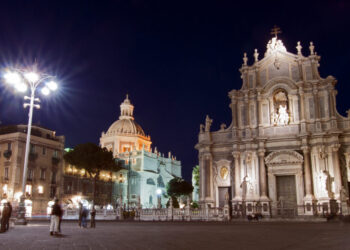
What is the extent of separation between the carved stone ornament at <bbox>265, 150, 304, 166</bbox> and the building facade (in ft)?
102

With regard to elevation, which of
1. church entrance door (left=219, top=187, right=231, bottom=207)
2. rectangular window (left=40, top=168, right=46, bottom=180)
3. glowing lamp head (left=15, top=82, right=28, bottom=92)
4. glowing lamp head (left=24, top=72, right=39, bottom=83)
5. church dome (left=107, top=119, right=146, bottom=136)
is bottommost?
church entrance door (left=219, top=187, right=231, bottom=207)

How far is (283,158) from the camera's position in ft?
119

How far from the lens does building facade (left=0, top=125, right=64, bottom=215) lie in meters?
47.8

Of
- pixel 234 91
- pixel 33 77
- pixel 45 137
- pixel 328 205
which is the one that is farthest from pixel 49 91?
pixel 45 137

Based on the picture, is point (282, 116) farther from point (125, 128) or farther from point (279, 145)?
point (125, 128)

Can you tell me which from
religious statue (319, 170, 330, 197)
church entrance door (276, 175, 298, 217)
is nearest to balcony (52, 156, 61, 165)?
church entrance door (276, 175, 298, 217)

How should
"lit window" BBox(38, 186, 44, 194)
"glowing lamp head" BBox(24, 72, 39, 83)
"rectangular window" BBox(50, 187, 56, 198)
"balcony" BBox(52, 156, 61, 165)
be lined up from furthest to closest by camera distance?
"balcony" BBox(52, 156, 61, 165) < "rectangular window" BBox(50, 187, 56, 198) < "lit window" BBox(38, 186, 44, 194) < "glowing lamp head" BBox(24, 72, 39, 83)

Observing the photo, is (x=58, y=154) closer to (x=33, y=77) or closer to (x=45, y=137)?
(x=45, y=137)

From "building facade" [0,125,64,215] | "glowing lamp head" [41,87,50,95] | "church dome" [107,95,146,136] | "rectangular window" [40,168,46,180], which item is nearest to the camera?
"glowing lamp head" [41,87,50,95]

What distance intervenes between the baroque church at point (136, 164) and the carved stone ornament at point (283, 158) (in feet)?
130

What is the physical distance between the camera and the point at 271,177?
3631cm

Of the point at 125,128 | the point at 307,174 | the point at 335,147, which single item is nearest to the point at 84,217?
the point at 307,174

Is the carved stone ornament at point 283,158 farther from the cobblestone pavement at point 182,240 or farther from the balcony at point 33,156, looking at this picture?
the balcony at point 33,156

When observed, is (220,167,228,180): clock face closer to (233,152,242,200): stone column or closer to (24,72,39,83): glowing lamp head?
(233,152,242,200): stone column
